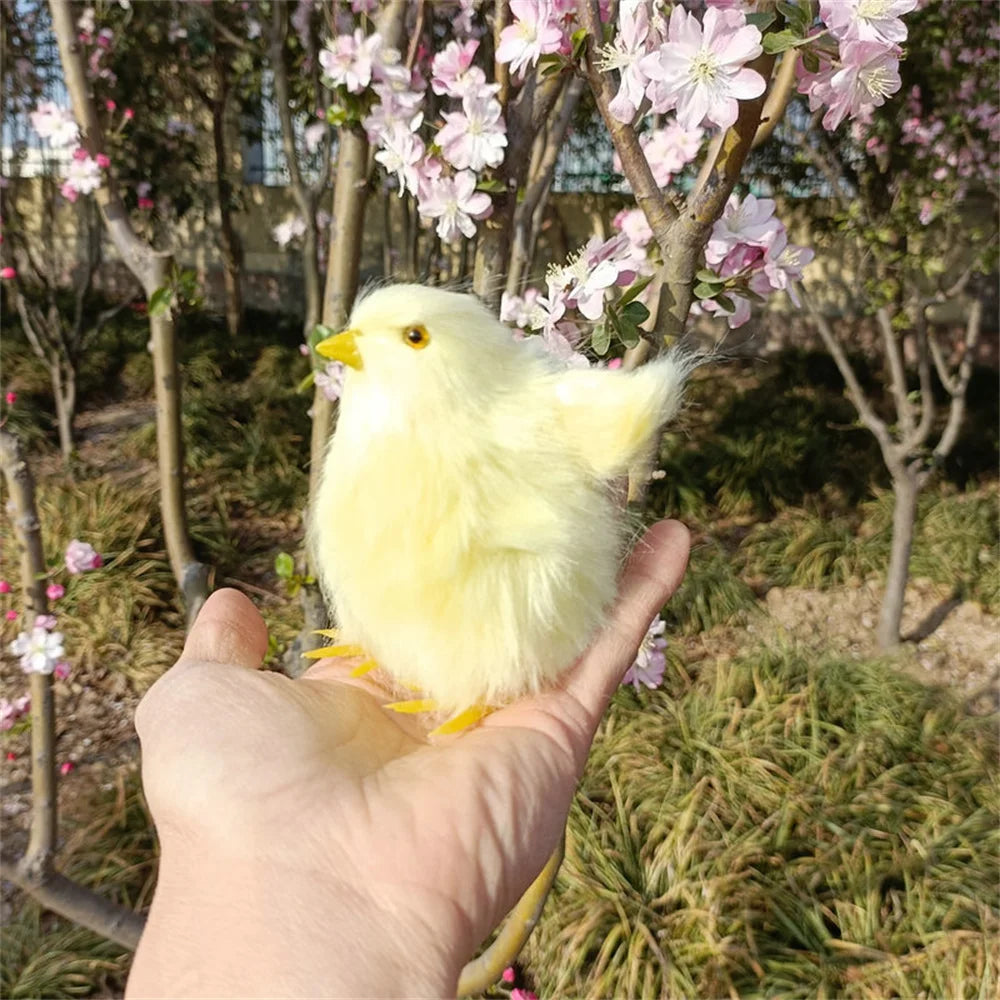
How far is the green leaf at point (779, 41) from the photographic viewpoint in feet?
2.68

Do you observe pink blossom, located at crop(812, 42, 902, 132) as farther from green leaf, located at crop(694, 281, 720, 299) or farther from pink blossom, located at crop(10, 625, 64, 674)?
pink blossom, located at crop(10, 625, 64, 674)

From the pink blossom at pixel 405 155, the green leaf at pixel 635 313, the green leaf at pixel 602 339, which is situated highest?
the pink blossom at pixel 405 155

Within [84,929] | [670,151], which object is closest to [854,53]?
[670,151]

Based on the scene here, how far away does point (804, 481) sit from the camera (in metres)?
5.16

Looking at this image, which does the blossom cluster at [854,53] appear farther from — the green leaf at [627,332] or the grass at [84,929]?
the grass at [84,929]

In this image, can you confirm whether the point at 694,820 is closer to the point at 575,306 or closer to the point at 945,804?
the point at 945,804

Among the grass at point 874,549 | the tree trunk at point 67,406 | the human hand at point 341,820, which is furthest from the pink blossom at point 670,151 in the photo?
the tree trunk at point 67,406

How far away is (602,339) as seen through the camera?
3.19 feet

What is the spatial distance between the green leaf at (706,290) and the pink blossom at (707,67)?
0.63 ft

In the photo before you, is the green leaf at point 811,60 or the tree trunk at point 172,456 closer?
the green leaf at point 811,60

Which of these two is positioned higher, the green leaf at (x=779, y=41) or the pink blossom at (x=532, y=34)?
the pink blossom at (x=532, y=34)

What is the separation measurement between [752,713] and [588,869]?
3.27 feet

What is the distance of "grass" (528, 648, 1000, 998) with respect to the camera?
2.25 meters

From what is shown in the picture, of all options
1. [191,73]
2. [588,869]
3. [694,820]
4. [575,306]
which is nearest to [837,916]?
[694,820]
